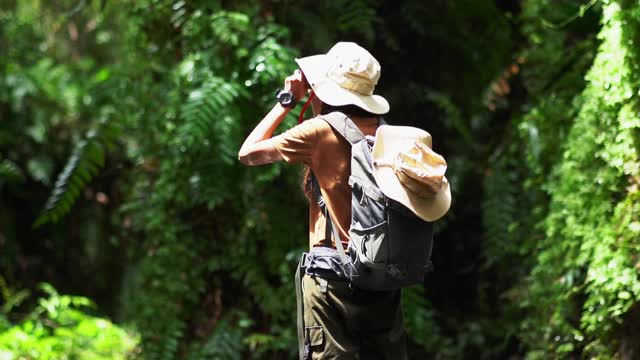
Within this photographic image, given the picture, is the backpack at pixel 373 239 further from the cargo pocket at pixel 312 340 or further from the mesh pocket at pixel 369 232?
the cargo pocket at pixel 312 340

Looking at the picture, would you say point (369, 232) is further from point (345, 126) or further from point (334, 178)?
point (345, 126)

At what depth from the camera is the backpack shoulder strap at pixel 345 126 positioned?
11.3ft

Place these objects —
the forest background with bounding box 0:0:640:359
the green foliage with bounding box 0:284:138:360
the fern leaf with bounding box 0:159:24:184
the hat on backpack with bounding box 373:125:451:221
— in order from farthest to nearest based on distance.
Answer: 1. the fern leaf with bounding box 0:159:24:184
2. the green foliage with bounding box 0:284:138:360
3. the forest background with bounding box 0:0:640:359
4. the hat on backpack with bounding box 373:125:451:221

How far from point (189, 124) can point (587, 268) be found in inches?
87.8

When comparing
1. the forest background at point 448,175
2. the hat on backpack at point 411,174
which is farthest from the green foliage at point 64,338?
the hat on backpack at point 411,174

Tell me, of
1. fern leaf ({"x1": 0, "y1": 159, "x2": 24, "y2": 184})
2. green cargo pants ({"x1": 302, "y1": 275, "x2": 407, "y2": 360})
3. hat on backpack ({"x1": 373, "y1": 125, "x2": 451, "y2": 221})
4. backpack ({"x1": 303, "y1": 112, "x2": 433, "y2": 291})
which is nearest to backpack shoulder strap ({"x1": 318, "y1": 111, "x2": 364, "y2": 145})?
backpack ({"x1": 303, "y1": 112, "x2": 433, "y2": 291})

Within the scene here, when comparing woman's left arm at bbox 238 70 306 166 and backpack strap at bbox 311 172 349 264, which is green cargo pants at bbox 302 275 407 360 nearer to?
backpack strap at bbox 311 172 349 264

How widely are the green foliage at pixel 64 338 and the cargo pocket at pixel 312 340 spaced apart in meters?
2.76

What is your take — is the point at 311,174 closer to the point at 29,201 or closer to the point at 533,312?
the point at 533,312

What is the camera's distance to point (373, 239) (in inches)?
129

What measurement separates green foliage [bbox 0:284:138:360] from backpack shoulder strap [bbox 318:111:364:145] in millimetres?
3113

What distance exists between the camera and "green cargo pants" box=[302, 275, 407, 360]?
3484 millimetres

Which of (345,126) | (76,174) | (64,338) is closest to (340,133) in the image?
(345,126)

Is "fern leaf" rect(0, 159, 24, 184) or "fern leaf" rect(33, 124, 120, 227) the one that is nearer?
"fern leaf" rect(33, 124, 120, 227)
